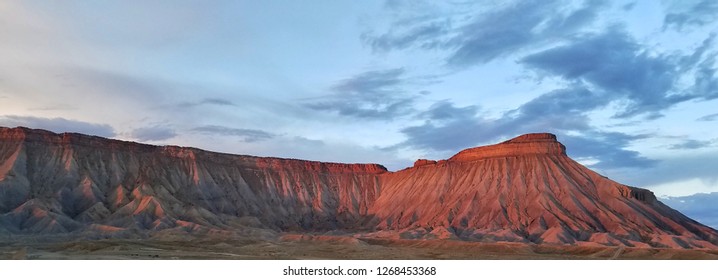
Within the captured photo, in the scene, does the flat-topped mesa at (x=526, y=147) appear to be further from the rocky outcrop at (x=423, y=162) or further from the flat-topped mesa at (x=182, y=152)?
the flat-topped mesa at (x=182, y=152)

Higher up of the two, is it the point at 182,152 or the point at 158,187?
the point at 182,152

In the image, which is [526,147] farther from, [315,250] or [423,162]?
[315,250]

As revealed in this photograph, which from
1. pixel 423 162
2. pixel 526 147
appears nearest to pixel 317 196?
pixel 423 162

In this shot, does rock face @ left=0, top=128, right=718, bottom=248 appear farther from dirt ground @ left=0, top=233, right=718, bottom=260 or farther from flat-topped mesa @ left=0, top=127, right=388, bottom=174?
dirt ground @ left=0, top=233, right=718, bottom=260

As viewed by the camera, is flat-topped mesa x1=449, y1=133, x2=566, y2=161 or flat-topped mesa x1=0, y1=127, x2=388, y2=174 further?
flat-topped mesa x1=449, y1=133, x2=566, y2=161

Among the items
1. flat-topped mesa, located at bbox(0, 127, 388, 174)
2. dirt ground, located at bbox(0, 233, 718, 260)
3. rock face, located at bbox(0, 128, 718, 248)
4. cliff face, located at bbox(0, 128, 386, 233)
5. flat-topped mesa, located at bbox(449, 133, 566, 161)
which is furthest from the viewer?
flat-topped mesa, located at bbox(449, 133, 566, 161)

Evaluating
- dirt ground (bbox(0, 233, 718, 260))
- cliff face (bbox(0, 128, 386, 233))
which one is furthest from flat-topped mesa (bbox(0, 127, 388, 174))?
dirt ground (bbox(0, 233, 718, 260))

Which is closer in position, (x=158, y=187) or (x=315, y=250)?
(x=315, y=250)
